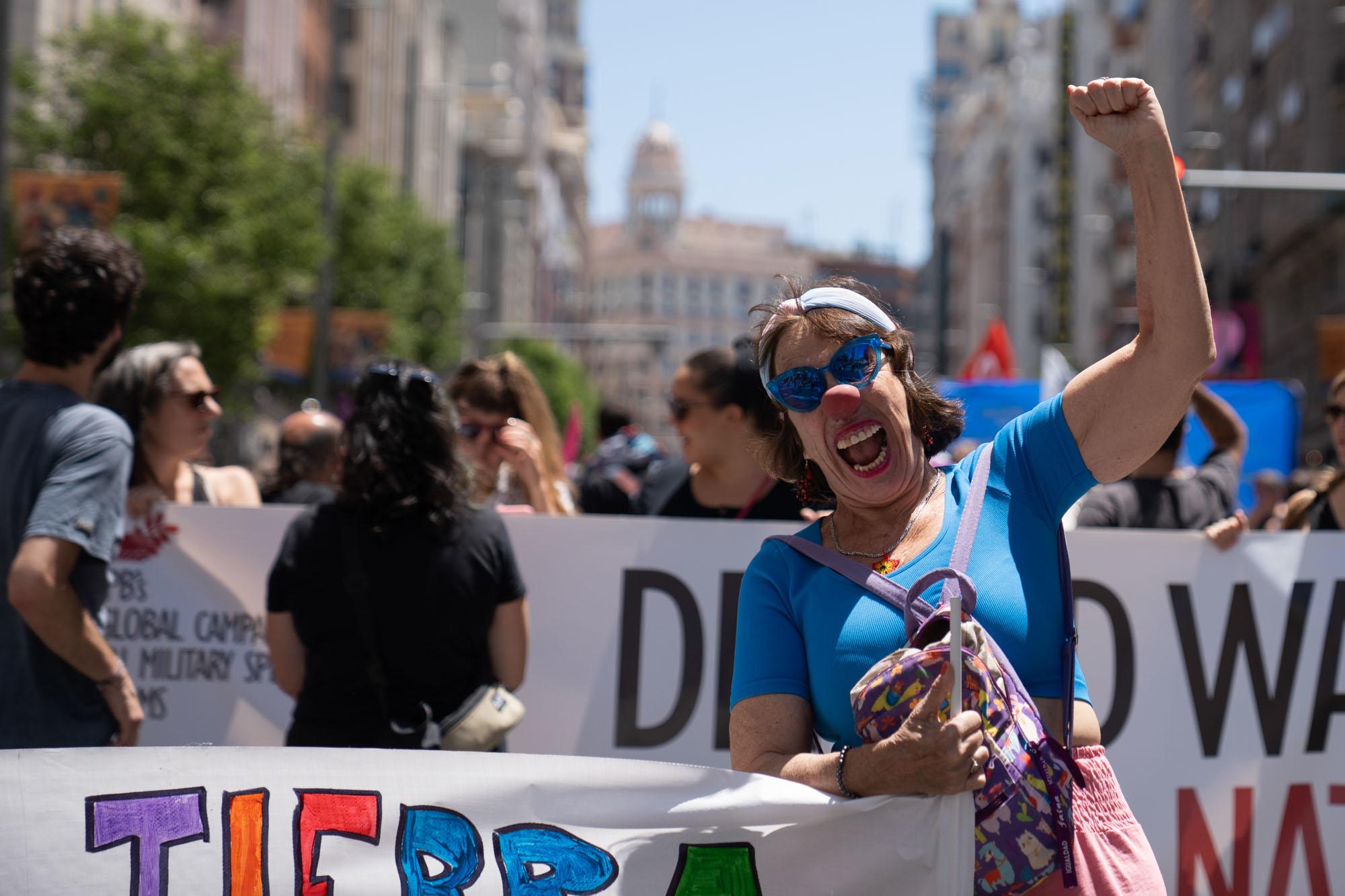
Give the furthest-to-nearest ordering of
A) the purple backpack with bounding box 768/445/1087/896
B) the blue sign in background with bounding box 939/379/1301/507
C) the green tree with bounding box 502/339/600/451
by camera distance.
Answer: the green tree with bounding box 502/339/600/451 < the blue sign in background with bounding box 939/379/1301/507 < the purple backpack with bounding box 768/445/1087/896

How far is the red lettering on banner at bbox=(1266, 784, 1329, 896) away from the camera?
4738 millimetres

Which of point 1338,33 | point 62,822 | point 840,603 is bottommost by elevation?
point 62,822

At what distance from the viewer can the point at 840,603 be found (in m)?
2.56

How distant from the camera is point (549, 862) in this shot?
9.53ft

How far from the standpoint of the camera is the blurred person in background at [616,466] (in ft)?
20.6

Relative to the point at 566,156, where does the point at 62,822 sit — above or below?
below

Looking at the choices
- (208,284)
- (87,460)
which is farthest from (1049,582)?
(208,284)

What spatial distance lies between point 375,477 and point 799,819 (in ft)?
5.28

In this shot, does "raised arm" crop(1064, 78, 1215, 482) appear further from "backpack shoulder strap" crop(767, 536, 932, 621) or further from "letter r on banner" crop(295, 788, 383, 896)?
"letter r on banner" crop(295, 788, 383, 896)

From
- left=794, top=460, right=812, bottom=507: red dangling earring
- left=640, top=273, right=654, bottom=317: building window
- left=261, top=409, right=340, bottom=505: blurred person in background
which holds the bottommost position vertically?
left=261, top=409, right=340, bottom=505: blurred person in background

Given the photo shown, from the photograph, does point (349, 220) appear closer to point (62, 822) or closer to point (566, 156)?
point (62, 822)

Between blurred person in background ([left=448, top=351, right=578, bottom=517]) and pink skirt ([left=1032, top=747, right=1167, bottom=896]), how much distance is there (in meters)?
3.07

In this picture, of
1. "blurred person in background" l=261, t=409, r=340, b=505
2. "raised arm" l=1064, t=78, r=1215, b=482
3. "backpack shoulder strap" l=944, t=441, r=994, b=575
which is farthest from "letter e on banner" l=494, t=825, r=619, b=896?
"blurred person in background" l=261, t=409, r=340, b=505

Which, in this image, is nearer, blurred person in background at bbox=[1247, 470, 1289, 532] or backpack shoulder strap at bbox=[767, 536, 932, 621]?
backpack shoulder strap at bbox=[767, 536, 932, 621]
